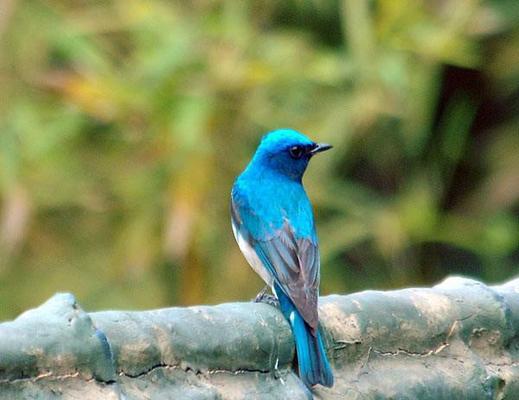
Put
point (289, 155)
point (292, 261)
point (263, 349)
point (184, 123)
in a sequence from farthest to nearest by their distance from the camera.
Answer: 1. point (184, 123)
2. point (289, 155)
3. point (292, 261)
4. point (263, 349)

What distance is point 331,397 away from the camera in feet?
7.24

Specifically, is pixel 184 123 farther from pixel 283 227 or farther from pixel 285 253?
pixel 285 253

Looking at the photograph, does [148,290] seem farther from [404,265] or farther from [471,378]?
[471,378]

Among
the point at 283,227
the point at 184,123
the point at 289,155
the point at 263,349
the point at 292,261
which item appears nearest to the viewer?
the point at 263,349

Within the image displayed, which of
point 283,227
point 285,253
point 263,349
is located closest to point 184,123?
point 283,227

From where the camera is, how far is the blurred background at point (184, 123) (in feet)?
16.3

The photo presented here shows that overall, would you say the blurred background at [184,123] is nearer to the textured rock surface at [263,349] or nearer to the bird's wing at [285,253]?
the bird's wing at [285,253]

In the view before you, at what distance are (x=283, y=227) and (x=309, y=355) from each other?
0.93 metres

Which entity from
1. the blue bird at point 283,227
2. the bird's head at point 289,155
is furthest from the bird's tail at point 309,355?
the bird's head at point 289,155

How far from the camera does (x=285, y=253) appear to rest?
9.85ft

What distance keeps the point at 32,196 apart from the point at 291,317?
2.95 metres

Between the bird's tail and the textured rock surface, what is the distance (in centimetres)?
2

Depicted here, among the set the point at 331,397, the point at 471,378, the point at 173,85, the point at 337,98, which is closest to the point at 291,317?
the point at 331,397

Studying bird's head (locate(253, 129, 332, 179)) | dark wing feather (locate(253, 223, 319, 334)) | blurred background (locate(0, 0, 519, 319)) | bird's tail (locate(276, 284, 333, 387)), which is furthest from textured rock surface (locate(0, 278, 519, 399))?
blurred background (locate(0, 0, 519, 319))
